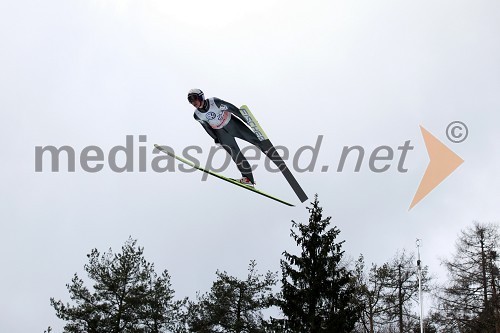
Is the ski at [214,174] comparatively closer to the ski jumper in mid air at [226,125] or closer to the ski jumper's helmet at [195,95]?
the ski jumper in mid air at [226,125]

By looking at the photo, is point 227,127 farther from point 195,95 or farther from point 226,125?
point 195,95

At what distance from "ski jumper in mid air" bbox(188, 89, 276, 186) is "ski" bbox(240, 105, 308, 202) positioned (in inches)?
4.4

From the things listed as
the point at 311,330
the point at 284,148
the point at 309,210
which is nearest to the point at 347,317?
the point at 311,330

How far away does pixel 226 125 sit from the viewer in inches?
529

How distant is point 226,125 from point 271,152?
1246 mm

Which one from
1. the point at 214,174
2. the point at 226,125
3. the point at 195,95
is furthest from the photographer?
the point at 214,174

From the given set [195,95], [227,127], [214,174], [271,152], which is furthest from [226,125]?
[214,174]

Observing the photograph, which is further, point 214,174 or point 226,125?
point 214,174

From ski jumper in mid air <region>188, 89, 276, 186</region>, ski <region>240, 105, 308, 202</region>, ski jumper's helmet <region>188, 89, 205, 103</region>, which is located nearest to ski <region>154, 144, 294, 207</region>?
ski jumper in mid air <region>188, 89, 276, 186</region>

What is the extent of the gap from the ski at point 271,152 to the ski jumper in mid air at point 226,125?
112 millimetres

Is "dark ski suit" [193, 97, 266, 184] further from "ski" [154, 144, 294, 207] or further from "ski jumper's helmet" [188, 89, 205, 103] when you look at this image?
"ski" [154, 144, 294, 207]

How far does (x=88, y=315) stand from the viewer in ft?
80.6

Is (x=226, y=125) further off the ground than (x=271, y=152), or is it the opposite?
(x=226, y=125)

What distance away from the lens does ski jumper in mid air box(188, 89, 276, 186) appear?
43.4 feet
